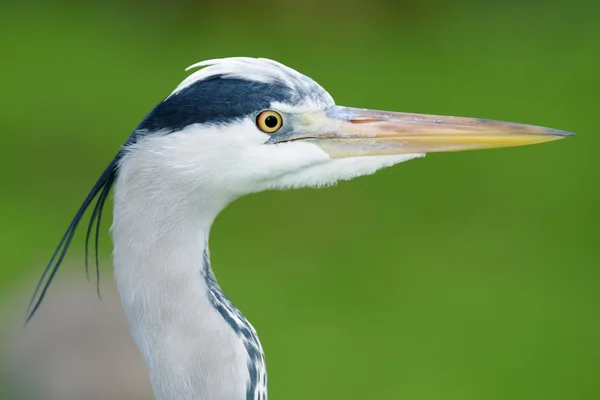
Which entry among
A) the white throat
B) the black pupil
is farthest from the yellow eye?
the white throat

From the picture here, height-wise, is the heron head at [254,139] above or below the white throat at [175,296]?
above

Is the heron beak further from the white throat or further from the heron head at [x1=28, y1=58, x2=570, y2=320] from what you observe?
the white throat

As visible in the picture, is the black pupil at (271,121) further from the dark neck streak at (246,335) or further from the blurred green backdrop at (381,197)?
the blurred green backdrop at (381,197)

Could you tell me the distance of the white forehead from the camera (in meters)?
1.54

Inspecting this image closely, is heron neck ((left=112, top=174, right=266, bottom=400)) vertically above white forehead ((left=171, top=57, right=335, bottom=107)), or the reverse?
white forehead ((left=171, top=57, right=335, bottom=107))

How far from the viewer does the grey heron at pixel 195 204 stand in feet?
5.04

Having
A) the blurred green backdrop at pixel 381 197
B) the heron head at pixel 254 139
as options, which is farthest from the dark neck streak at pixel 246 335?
the blurred green backdrop at pixel 381 197

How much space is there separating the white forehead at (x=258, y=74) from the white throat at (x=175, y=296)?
0.17 m

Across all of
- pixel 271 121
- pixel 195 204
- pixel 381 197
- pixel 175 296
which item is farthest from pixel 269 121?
pixel 381 197

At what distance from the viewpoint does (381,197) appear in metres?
5.03

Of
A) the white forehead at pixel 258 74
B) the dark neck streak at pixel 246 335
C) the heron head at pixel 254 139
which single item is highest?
the white forehead at pixel 258 74

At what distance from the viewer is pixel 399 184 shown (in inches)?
200

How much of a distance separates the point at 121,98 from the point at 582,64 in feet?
10.2

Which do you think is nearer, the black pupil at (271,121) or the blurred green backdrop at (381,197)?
the black pupil at (271,121)
